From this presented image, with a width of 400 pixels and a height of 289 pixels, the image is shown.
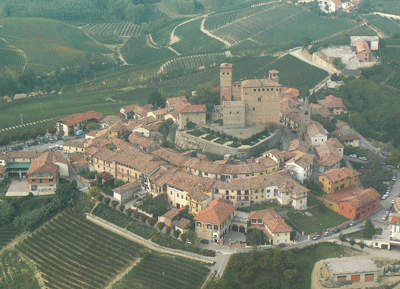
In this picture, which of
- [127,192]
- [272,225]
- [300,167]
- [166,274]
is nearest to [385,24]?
[300,167]

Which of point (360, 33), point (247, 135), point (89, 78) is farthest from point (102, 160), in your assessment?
point (360, 33)

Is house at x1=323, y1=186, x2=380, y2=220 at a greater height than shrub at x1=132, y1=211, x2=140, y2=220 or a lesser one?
greater

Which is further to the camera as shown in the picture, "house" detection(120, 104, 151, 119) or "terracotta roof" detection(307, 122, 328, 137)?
"house" detection(120, 104, 151, 119)

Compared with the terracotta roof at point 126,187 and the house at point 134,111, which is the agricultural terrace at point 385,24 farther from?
the terracotta roof at point 126,187

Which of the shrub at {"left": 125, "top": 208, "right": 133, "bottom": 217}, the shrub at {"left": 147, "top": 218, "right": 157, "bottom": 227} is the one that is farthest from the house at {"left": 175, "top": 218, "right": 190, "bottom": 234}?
the shrub at {"left": 125, "top": 208, "right": 133, "bottom": 217}

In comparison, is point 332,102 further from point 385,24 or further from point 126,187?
point 385,24

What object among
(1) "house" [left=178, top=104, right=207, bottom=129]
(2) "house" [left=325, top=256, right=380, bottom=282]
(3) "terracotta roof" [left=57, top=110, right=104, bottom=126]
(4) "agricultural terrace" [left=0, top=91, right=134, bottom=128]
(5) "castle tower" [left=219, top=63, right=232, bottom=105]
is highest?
(5) "castle tower" [left=219, top=63, right=232, bottom=105]

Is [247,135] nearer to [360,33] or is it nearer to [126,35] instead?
[360,33]

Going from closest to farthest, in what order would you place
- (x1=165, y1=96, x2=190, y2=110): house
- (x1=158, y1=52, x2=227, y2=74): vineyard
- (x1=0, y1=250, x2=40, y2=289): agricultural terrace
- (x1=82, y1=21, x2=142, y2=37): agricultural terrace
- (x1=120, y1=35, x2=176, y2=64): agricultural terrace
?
1. (x1=0, y1=250, x2=40, y2=289): agricultural terrace
2. (x1=165, y1=96, x2=190, y2=110): house
3. (x1=158, y1=52, x2=227, y2=74): vineyard
4. (x1=120, y1=35, x2=176, y2=64): agricultural terrace
5. (x1=82, y1=21, x2=142, y2=37): agricultural terrace

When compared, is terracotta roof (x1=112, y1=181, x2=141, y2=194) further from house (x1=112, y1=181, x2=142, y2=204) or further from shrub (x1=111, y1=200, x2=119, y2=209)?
shrub (x1=111, y1=200, x2=119, y2=209)
